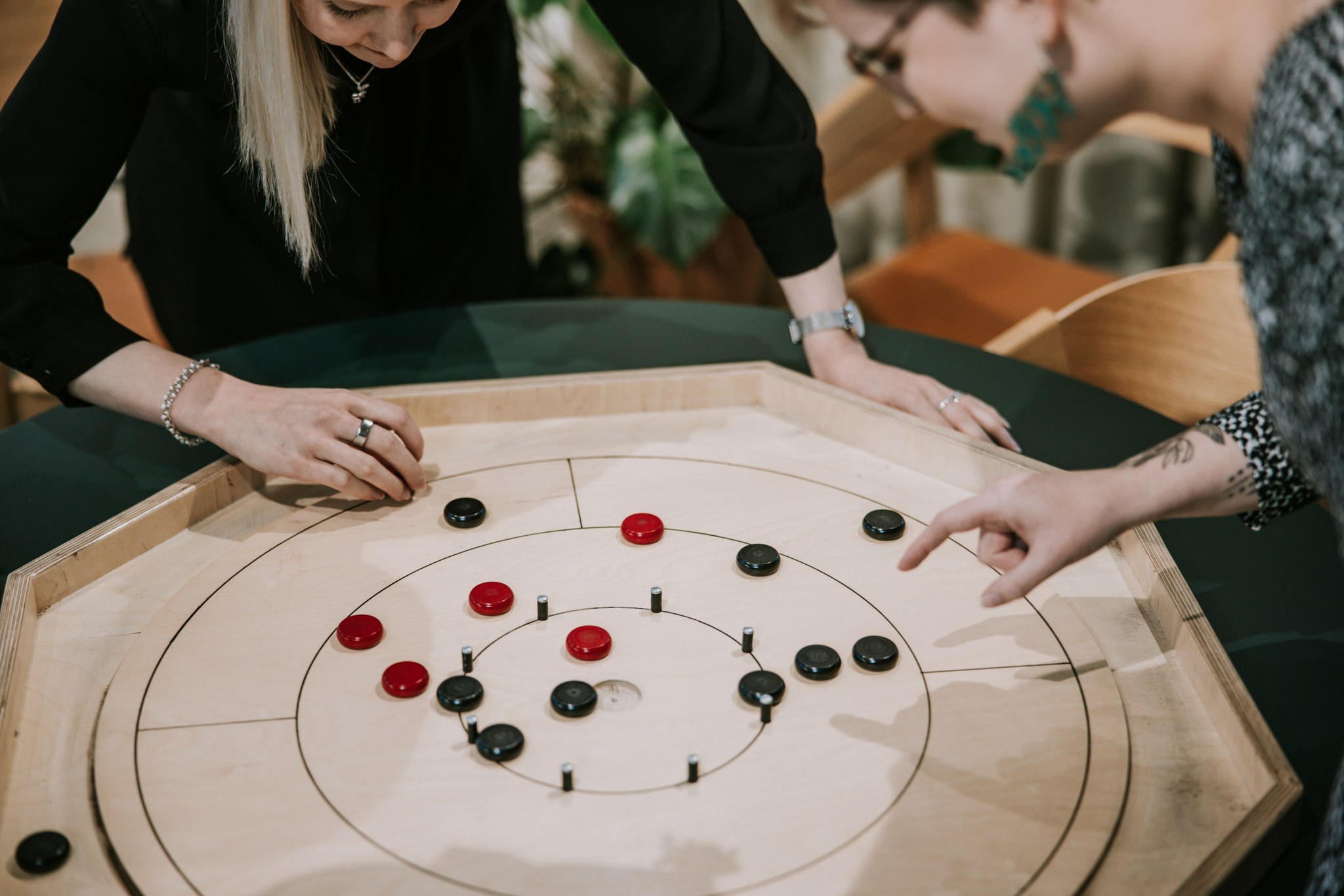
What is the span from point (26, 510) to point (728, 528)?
2.90 ft

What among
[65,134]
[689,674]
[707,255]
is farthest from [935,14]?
[707,255]

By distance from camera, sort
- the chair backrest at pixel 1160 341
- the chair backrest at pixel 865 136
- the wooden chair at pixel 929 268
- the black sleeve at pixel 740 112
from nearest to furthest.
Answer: the black sleeve at pixel 740 112 → the chair backrest at pixel 1160 341 → the wooden chair at pixel 929 268 → the chair backrest at pixel 865 136

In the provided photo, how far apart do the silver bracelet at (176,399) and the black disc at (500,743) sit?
2.23 feet

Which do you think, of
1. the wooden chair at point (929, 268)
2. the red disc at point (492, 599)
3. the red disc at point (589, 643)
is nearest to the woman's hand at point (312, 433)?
the red disc at point (492, 599)

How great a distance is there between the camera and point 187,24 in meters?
1.42

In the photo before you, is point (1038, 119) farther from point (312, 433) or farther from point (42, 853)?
point (42, 853)

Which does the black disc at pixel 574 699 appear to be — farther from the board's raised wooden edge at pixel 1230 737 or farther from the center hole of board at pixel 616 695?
the board's raised wooden edge at pixel 1230 737

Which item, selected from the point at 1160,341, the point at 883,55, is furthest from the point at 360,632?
the point at 1160,341

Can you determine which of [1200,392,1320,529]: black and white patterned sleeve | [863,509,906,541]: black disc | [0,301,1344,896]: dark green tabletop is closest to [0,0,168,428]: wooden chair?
[0,301,1344,896]: dark green tabletop

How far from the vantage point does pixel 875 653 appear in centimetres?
120

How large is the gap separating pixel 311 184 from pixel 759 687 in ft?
A: 3.57

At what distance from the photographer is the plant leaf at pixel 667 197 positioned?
10.7ft

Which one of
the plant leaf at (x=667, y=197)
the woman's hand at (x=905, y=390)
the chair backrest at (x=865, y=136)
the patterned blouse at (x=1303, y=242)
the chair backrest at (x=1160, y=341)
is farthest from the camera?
the plant leaf at (x=667, y=197)

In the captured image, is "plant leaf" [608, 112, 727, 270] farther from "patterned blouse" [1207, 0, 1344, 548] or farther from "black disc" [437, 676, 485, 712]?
"patterned blouse" [1207, 0, 1344, 548]
